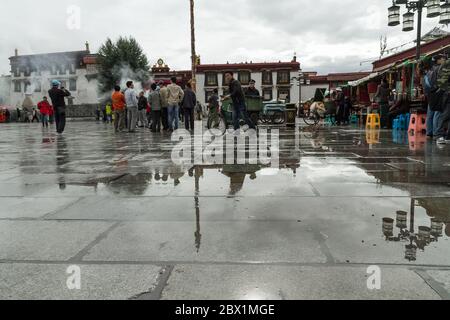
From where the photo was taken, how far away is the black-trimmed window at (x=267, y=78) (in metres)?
51.6

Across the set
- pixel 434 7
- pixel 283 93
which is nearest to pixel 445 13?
pixel 434 7

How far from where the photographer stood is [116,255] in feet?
6.75

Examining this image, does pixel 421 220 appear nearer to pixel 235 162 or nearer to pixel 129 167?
pixel 235 162

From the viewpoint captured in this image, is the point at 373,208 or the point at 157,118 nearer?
the point at 373,208

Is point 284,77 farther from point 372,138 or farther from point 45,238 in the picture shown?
point 45,238

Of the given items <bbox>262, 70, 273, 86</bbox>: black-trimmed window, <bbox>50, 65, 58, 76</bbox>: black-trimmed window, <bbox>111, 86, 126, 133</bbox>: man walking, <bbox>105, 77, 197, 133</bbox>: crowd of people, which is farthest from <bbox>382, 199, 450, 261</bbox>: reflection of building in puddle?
<bbox>50, 65, 58, 76</bbox>: black-trimmed window

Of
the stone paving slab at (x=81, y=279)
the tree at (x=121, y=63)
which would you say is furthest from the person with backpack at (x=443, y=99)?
the tree at (x=121, y=63)

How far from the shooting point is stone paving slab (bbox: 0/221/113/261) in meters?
2.09

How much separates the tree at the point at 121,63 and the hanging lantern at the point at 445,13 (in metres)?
35.5

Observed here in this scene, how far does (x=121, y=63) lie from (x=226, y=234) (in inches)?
1709

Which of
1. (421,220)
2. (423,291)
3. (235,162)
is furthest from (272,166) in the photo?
(423,291)

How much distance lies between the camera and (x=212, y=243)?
2201mm

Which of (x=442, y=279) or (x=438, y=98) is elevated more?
(x=438, y=98)
